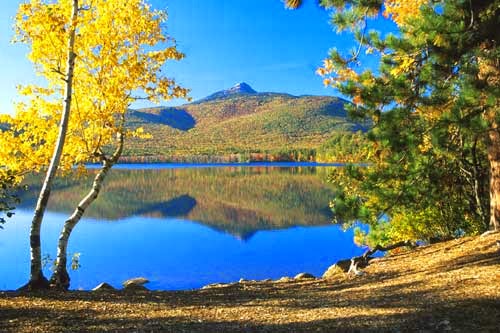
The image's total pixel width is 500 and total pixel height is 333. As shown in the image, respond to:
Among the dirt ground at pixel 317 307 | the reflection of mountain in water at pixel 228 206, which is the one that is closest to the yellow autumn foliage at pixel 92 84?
the dirt ground at pixel 317 307

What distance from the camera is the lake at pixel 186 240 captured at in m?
23.4

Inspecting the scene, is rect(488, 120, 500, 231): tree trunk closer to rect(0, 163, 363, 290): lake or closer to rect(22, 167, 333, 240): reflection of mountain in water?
rect(0, 163, 363, 290): lake

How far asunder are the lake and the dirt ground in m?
4.69

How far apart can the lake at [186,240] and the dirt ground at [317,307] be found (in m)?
4.69

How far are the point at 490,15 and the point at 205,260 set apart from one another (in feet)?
74.8

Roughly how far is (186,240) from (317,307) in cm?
2886

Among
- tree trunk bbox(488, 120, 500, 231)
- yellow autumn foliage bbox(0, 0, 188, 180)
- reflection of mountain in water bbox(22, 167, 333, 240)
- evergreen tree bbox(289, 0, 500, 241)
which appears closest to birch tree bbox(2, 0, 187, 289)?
yellow autumn foliage bbox(0, 0, 188, 180)

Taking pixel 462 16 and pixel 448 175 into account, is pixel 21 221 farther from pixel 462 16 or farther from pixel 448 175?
pixel 462 16

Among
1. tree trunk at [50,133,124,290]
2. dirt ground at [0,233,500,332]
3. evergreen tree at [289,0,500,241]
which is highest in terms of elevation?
evergreen tree at [289,0,500,241]

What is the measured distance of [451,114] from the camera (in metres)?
7.11

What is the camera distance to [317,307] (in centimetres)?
689

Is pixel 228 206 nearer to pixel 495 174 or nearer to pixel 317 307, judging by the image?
pixel 495 174

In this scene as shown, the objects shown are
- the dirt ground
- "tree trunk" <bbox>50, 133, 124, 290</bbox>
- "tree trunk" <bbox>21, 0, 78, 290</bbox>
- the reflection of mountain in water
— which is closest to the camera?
the dirt ground

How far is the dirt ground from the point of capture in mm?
5535
